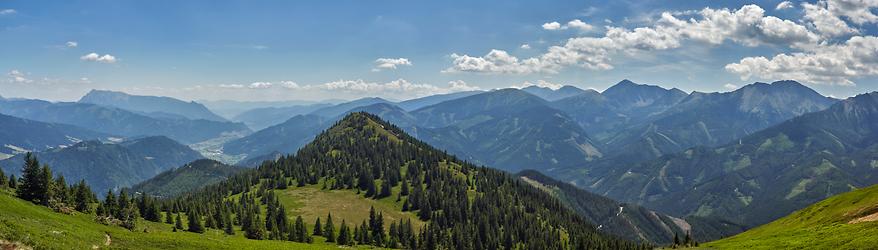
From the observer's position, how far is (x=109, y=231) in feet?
249

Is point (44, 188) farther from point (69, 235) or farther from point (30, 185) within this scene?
point (69, 235)

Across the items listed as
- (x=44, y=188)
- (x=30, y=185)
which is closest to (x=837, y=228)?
(x=44, y=188)

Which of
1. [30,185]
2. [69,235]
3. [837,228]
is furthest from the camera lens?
[837,228]

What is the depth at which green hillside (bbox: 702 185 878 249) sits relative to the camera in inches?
2904

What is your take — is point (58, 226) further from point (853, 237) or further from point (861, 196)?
point (861, 196)

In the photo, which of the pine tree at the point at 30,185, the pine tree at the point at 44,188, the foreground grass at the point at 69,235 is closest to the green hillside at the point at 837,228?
the foreground grass at the point at 69,235

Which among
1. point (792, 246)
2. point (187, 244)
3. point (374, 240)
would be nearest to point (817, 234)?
point (792, 246)

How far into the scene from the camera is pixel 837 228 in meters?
89.4

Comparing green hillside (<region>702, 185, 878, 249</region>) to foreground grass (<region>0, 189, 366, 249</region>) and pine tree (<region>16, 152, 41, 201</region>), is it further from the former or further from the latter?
pine tree (<region>16, 152, 41, 201</region>)

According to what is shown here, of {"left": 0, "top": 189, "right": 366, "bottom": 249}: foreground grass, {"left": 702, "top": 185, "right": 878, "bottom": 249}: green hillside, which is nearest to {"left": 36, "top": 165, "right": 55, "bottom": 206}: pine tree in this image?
{"left": 0, "top": 189, "right": 366, "bottom": 249}: foreground grass

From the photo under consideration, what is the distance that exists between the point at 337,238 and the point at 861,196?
138010 millimetres

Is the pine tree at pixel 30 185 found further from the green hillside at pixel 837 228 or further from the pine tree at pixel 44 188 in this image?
the green hillside at pixel 837 228

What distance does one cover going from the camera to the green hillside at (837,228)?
7375 cm

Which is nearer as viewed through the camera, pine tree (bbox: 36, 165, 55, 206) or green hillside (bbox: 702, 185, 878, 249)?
green hillside (bbox: 702, 185, 878, 249)
